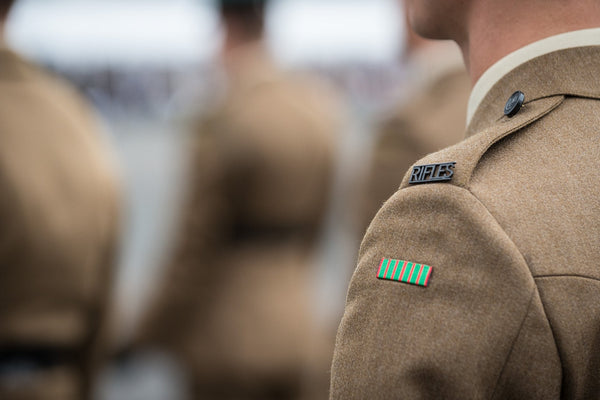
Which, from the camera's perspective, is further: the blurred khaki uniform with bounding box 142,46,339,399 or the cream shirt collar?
the blurred khaki uniform with bounding box 142,46,339,399

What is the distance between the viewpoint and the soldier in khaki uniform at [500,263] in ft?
2.35

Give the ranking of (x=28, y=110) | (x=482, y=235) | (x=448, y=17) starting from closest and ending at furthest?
(x=482, y=235) → (x=448, y=17) → (x=28, y=110)

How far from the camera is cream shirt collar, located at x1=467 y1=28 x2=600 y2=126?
2.78 ft

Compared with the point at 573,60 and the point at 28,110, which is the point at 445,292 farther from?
the point at 28,110

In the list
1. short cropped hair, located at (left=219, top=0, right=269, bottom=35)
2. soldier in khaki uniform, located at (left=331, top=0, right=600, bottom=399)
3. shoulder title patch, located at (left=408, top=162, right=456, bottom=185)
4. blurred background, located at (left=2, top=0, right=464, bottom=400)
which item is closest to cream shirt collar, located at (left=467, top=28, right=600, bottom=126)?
soldier in khaki uniform, located at (left=331, top=0, right=600, bottom=399)

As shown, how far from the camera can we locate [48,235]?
6.02ft

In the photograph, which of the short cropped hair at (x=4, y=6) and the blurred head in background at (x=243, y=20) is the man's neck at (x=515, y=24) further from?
the blurred head in background at (x=243, y=20)

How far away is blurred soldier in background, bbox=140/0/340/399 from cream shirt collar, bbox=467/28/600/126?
2025mm

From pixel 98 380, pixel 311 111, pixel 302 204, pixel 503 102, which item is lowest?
pixel 98 380

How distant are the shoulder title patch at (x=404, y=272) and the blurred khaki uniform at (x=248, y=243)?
7.04ft

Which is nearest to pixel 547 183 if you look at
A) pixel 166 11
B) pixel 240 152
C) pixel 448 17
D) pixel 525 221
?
pixel 525 221

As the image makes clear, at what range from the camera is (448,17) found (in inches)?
37.8

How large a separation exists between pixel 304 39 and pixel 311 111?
4.36 feet

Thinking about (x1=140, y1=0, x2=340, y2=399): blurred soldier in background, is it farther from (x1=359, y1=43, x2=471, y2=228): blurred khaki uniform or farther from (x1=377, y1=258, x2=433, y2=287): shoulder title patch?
(x1=377, y1=258, x2=433, y2=287): shoulder title patch
